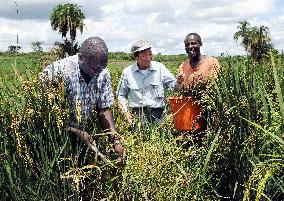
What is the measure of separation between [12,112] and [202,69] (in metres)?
2.02

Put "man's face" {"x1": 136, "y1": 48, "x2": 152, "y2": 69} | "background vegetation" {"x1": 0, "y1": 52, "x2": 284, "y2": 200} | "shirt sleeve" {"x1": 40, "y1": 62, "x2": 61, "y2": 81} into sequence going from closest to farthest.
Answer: "background vegetation" {"x1": 0, "y1": 52, "x2": 284, "y2": 200}
"shirt sleeve" {"x1": 40, "y1": 62, "x2": 61, "y2": 81}
"man's face" {"x1": 136, "y1": 48, "x2": 152, "y2": 69}

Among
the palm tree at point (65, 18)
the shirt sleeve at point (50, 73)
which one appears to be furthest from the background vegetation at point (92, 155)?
the palm tree at point (65, 18)

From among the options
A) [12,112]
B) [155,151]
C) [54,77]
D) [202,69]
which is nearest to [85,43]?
[54,77]

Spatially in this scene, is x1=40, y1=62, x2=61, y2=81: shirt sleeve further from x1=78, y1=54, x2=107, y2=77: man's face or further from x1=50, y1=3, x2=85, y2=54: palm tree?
x1=50, y1=3, x2=85, y2=54: palm tree

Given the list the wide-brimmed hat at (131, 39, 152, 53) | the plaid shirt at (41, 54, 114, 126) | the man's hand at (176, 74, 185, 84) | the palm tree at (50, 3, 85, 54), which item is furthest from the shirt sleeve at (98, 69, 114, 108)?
the palm tree at (50, 3, 85, 54)

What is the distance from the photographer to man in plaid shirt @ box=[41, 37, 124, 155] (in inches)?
126

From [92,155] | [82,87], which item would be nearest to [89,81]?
[82,87]

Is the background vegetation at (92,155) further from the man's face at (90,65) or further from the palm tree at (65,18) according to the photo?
the palm tree at (65,18)

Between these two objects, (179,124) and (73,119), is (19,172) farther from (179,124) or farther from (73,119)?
(179,124)

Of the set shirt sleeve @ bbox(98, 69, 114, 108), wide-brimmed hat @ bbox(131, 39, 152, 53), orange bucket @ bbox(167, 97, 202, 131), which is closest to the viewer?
shirt sleeve @ bbox(98, 69, 114, 108)

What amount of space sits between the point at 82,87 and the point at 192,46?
1.62 m

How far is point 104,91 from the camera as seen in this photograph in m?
3.56

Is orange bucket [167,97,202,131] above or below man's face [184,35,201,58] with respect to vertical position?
below

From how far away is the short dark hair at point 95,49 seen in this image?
127 inches
